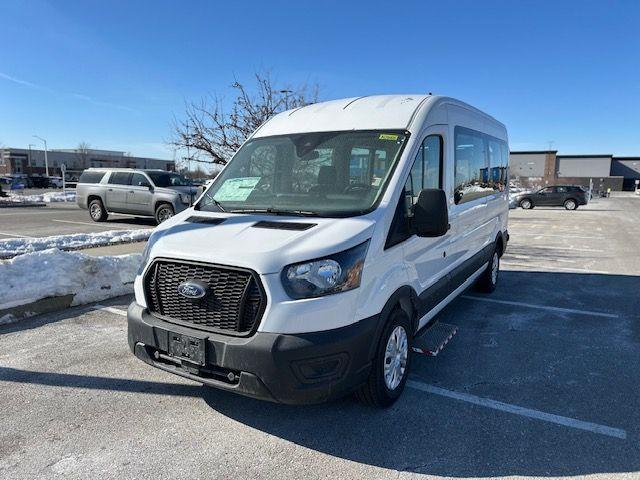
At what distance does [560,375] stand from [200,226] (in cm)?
339

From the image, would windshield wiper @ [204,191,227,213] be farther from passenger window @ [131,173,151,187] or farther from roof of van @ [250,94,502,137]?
passenger window @ [131,173,151,187]

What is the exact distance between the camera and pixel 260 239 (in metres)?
3.00

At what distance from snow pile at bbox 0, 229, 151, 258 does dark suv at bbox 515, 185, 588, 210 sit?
28607 mm

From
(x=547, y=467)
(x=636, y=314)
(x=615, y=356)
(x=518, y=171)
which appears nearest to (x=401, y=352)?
(x=547, y=467)

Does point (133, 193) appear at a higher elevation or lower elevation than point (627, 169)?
lower

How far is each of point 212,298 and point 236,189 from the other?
1.45m

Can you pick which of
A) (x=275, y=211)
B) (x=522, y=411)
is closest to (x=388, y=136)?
(x=275, y=211)

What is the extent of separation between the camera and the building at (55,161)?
91.2 meters

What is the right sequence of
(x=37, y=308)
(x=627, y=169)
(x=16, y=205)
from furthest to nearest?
(x=627, y=169), (x=16, y=205), (x=37, y=308)

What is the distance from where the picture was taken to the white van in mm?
2791

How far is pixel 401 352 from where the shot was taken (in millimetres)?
3564

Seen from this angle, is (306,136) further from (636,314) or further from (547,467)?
(636,314)

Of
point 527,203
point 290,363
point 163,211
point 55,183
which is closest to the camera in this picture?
point 290,363

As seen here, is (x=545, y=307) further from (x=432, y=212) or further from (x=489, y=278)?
(x=432, y=212)
